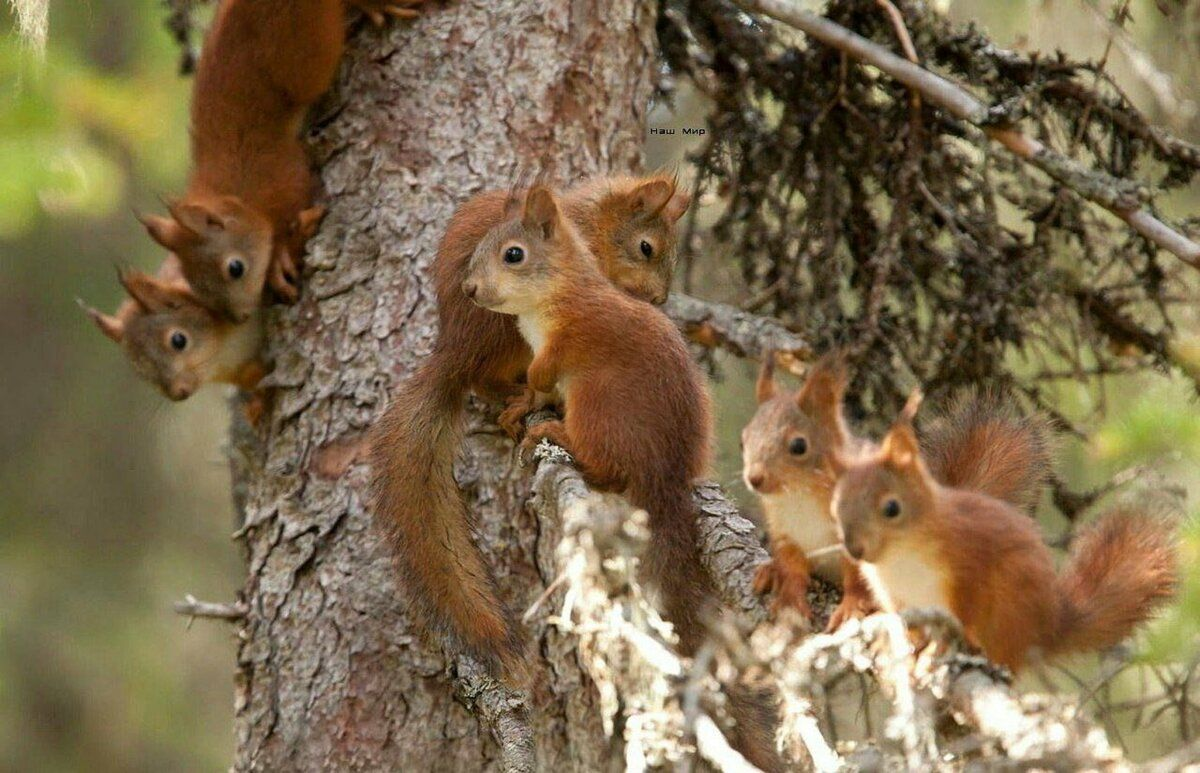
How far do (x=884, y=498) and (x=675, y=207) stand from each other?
1502mm

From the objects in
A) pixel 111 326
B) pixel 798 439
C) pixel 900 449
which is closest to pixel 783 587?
pixel 798 439

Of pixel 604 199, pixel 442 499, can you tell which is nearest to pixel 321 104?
pixel 604 199

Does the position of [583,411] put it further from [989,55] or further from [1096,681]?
[989,55]

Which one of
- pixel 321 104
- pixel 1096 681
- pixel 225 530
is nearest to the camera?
pixel 1096 681

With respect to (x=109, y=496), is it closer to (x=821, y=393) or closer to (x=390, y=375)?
(x=390, y=375)

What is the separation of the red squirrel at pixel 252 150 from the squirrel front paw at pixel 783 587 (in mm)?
1624

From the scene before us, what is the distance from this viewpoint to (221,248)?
3.71 metres

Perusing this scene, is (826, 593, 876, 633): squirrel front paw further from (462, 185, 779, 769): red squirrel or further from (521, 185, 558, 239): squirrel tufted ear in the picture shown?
(521, 185, 558, 239): squirrel tufted ear

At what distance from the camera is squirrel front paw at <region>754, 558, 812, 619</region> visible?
2.10 m

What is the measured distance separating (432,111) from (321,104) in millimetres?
413

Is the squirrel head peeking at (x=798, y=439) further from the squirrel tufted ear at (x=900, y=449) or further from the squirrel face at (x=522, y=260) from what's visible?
the squirrel face at (x=522, y=260)

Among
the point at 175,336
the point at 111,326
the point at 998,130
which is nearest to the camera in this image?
the point at 998,130

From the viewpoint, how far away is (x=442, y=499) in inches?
103

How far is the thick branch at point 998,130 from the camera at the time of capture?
2654mm
